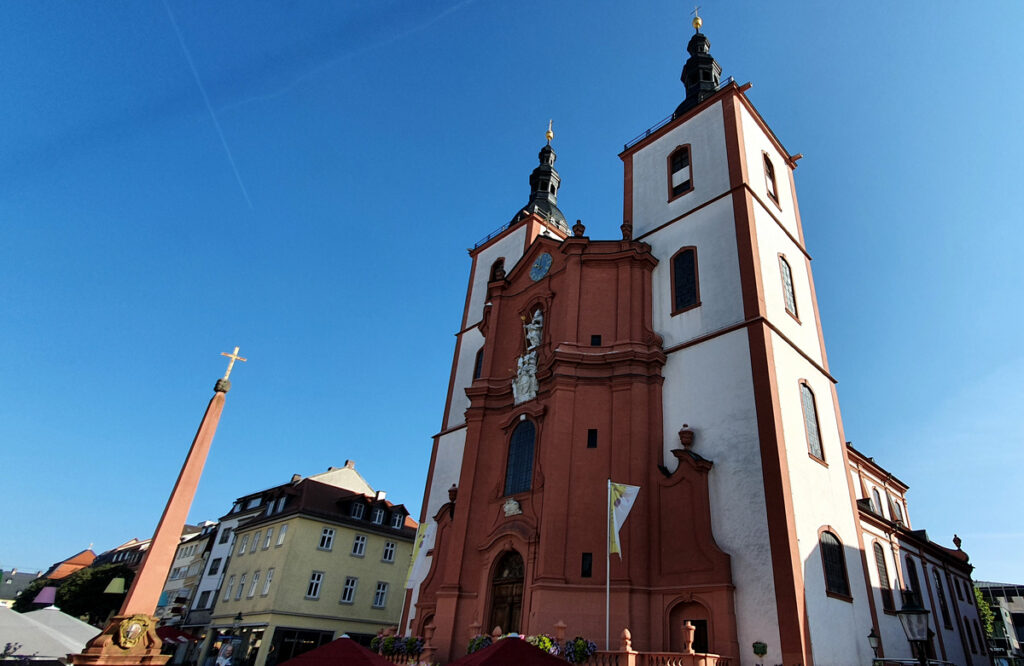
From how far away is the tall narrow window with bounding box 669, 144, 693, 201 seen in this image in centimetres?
2439

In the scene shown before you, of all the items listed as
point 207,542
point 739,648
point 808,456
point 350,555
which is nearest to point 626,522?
point 739,648

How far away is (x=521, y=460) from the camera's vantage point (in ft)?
71.4

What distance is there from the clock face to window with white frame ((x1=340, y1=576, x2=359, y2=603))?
21.9 metres

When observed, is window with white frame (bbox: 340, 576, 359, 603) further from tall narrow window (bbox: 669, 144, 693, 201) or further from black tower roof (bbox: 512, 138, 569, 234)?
tall narrow window (bbox: 669, 144, 693, 201)

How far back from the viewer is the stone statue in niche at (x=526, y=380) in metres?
22.7

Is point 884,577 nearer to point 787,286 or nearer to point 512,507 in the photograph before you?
point 787,286

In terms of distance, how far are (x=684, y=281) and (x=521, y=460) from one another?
8299mm

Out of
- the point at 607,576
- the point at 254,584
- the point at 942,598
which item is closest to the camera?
the point at 607,576

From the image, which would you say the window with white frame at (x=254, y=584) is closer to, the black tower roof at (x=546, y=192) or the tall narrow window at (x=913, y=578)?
the black tower roof at (x=546, y=192)

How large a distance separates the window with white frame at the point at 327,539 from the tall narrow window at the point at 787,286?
91.9 ft

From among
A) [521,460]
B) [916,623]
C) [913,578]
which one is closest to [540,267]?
[521,460]

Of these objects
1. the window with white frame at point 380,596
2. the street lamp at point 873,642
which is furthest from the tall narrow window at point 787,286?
the window with white frame at point 380,596

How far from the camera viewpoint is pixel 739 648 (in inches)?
588

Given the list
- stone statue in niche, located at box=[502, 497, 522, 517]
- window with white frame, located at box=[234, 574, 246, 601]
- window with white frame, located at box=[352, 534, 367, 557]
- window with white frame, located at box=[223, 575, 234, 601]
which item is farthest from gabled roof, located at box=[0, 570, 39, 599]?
stone statue in niche, located at box=[502, 497, 522, 517]
